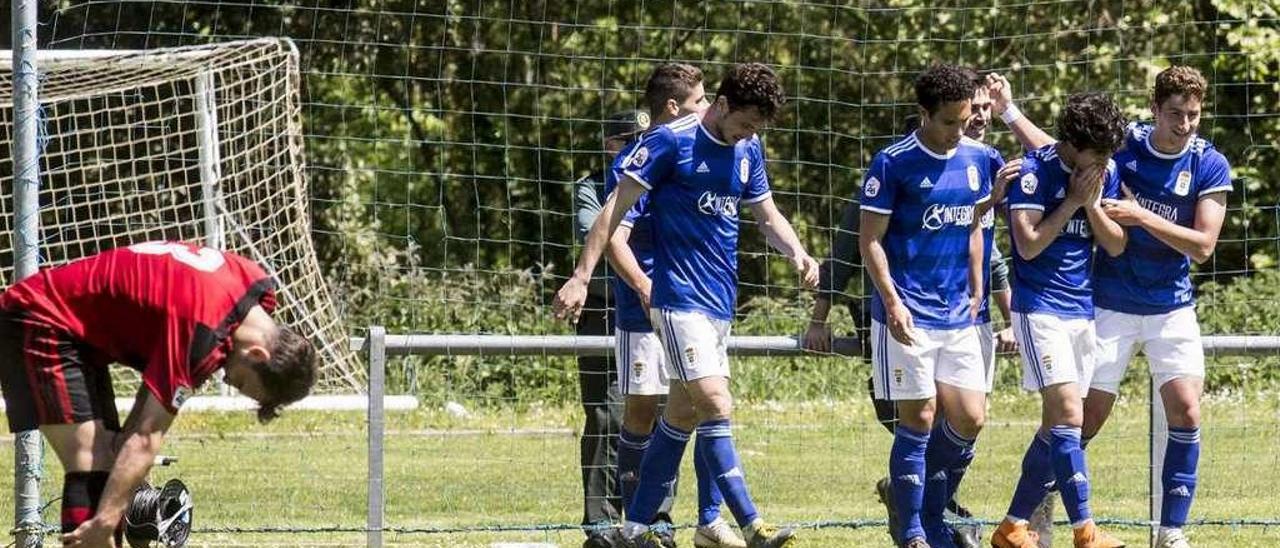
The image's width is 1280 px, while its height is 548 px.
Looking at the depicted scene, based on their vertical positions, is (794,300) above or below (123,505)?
below

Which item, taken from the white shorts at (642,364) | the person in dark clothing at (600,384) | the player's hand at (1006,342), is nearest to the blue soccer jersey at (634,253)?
the white shorts at (642,364)

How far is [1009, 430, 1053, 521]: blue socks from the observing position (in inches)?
333

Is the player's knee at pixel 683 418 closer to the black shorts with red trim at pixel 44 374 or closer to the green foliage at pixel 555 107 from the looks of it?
the black shorts with red trim at pixel 44 374

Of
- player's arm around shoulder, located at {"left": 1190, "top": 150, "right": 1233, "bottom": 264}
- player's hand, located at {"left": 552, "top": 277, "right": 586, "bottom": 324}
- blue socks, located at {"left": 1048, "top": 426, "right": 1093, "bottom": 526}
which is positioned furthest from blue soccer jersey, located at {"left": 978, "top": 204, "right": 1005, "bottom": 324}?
player's hand, located at {"left": 552, "top": 277, "right": 586, "bottom": 324}

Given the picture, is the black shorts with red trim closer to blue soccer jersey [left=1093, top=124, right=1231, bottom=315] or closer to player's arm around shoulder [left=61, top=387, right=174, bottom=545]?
player's arm around shoulder [left=61, top=387, right=174, bottom=545]

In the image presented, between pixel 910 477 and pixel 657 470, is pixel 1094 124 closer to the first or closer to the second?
pixel 910 477

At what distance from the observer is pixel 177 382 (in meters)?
6.32

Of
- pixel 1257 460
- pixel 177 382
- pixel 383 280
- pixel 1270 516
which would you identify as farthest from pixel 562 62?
pixel 177 382

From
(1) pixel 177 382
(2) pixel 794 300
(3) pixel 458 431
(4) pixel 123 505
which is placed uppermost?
(1) pixel 177 382

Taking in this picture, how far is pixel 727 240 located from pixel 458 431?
6.60m

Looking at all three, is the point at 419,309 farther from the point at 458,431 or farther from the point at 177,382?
the point at 177,382

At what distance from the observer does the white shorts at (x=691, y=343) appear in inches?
326

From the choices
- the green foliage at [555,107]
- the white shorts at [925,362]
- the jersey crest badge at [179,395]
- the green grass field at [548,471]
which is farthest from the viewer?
the green foliage at [555,107]

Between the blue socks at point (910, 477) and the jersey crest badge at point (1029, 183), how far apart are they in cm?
107
